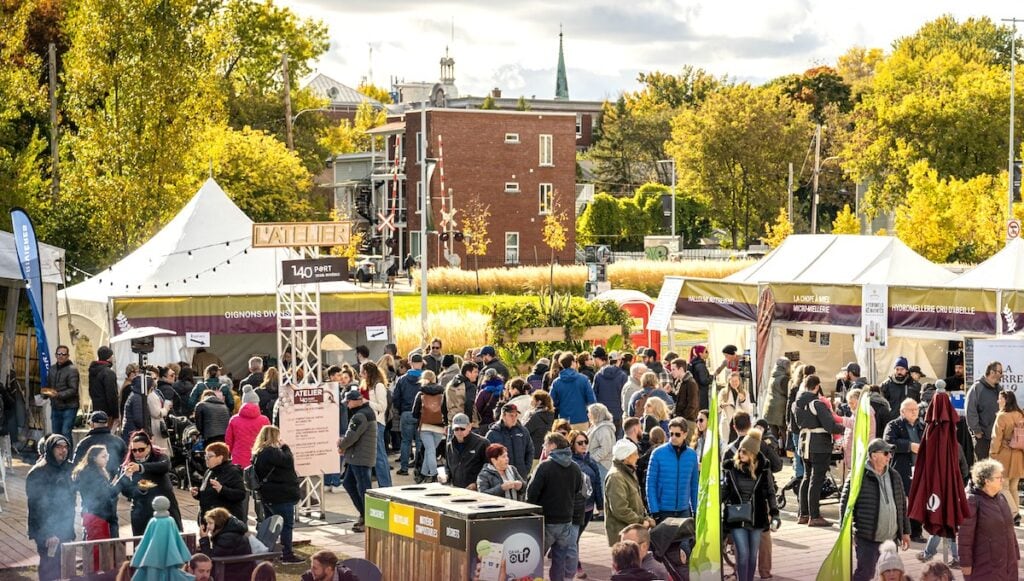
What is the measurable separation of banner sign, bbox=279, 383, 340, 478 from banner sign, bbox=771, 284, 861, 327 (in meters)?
9.70

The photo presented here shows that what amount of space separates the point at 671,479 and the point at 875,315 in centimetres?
1037

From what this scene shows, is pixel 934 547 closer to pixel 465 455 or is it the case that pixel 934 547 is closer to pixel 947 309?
pixel 465 455

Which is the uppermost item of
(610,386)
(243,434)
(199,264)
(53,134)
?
(53,134)

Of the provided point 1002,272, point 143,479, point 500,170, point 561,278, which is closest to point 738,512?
point 143,479

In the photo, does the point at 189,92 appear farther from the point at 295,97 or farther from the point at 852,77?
the point at 852,77

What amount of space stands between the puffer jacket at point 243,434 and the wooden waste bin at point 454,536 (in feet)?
13.5

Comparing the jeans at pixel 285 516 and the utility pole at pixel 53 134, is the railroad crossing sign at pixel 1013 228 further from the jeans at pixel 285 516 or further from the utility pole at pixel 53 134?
the jeans at pixel 285 516

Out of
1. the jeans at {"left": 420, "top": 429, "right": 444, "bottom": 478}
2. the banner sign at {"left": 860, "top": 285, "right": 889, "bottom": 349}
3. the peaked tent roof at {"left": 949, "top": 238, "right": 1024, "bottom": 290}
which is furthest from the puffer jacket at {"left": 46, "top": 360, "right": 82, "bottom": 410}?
the peaked tent roof at {"left": 949, "top": 238, "right": 1024, "bottom": 290}

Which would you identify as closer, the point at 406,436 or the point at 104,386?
the point at 406,436

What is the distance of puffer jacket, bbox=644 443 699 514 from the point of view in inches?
485

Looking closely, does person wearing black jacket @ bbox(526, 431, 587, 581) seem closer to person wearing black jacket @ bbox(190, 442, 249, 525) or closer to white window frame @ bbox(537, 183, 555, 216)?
person wearing black jacket @ bbox(190, 442, 249, 525)

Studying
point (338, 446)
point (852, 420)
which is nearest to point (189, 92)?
point (338, 446)

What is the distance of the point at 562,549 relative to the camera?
12016mm

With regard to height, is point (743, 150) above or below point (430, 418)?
above
